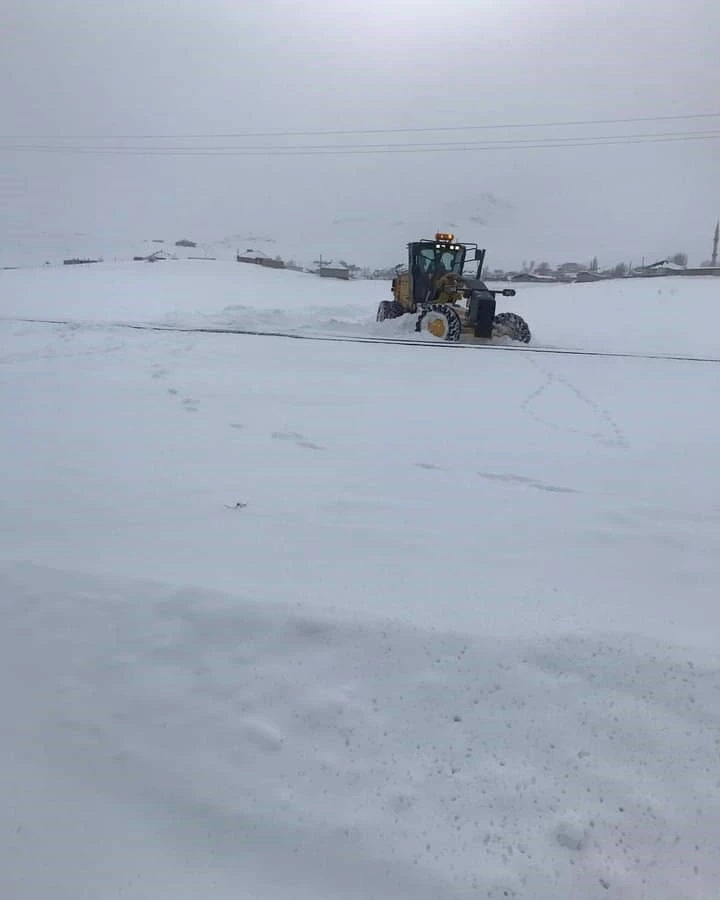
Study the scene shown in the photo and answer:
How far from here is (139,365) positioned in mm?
12484

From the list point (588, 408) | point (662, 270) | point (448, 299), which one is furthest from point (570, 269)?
point (588, 408)

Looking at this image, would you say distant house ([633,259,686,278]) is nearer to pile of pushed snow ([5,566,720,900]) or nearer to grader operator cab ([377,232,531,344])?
grader operator cab ([377,232,531,344])

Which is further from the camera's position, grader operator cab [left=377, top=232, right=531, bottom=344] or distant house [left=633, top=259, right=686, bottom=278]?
distant house [left=633, top=259, right=686, bottom=278]

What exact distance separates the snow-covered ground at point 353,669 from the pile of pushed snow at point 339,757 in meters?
0.01

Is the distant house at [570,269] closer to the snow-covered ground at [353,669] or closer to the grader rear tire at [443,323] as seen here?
the grader rear tire at [443,323]

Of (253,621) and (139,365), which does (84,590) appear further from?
(139,365)

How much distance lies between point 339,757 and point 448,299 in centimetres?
1892

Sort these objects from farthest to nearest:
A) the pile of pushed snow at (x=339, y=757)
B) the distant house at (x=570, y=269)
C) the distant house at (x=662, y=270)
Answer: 1. the distant house at (x=570, y=269)
2. the distant house at (x=662, y=270)
3. the pile of pushed snow at (x=339, y=757)

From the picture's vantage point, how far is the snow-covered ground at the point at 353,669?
2604 mm

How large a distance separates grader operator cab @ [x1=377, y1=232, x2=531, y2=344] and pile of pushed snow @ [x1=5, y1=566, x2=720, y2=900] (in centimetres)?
1570

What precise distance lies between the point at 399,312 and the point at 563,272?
70.0 m

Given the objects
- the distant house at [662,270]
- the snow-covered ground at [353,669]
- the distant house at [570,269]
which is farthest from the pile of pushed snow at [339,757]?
the distant house at [570,269]

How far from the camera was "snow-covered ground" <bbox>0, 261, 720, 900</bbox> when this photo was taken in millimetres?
2604

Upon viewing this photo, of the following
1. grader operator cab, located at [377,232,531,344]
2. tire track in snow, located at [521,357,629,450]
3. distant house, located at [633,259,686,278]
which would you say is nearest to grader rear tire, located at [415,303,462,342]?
grader operator cab, located at [377,232,531,344]
